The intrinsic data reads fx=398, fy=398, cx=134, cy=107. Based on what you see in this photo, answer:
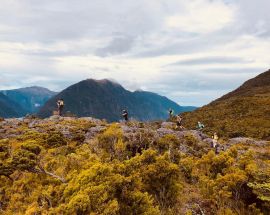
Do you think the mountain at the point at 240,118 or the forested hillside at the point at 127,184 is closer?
the forested hillside at the point at 127,184

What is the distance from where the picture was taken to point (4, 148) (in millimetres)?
32500

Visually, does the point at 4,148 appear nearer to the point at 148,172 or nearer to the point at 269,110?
the point at 148,172

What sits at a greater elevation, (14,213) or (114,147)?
(114,147)

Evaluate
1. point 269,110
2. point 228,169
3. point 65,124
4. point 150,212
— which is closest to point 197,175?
point 228,169

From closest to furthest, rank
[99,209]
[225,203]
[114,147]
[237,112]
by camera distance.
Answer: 1. [99,209]
2. [225,203]
3. [114,147]
4. [237,112]

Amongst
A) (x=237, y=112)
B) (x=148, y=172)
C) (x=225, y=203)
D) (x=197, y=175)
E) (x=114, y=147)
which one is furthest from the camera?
(x=237, y=112)

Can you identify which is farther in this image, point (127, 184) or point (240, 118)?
point (240, 118)

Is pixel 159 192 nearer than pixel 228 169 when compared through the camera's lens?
Yes

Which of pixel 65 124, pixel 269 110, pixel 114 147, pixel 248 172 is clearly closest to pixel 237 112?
pixel 269 110

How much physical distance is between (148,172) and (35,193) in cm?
659

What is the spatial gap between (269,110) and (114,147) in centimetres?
8880

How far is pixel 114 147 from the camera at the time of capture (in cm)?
3647

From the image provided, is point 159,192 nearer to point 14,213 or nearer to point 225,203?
point 225,203

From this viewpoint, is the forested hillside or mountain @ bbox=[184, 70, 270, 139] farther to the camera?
mountain @ bbox=[184, 70, 270, 139]
